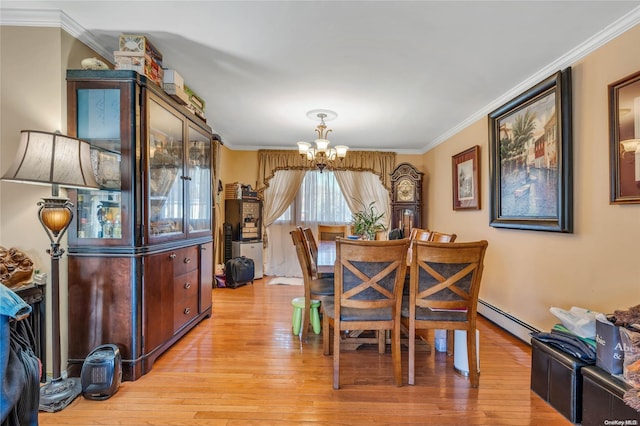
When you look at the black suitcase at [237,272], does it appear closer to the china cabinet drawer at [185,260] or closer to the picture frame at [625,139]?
the china cabinet drawer at [185,260]

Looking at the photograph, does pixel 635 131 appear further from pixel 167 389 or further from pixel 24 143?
pixel 24 143

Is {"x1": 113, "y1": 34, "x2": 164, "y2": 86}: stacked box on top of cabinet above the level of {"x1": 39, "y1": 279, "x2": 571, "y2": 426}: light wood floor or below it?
above

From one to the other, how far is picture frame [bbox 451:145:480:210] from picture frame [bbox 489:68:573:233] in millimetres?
398

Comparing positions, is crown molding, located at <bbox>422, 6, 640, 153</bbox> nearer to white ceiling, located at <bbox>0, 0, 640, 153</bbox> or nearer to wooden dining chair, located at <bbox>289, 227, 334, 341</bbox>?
white ceiling, located at <bbox>0, 0, 640, 153</bbox>

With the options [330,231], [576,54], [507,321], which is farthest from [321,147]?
[507,321]

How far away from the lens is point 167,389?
6.44ft

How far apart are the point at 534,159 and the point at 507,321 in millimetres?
1645

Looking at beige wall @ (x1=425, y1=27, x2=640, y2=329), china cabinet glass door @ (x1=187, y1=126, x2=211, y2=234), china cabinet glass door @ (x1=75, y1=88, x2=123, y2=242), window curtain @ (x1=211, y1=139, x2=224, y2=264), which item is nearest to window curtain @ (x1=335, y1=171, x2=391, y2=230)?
window curtain @ (x1=211, y1=139, x2=224, y2=264)

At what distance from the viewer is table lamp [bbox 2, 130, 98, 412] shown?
1.57m

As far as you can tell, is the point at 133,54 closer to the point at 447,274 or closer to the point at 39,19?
the point at 39,19

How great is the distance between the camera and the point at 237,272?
14.8ft

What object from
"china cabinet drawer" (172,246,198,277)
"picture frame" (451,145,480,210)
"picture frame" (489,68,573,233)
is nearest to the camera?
"picture frame" (489,68,573,233)

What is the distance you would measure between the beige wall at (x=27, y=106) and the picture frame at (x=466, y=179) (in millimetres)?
4097

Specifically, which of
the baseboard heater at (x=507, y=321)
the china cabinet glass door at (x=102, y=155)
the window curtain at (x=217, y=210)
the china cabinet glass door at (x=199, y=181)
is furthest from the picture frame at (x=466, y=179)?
the china cabinet glass door at (x=102, y=155)
